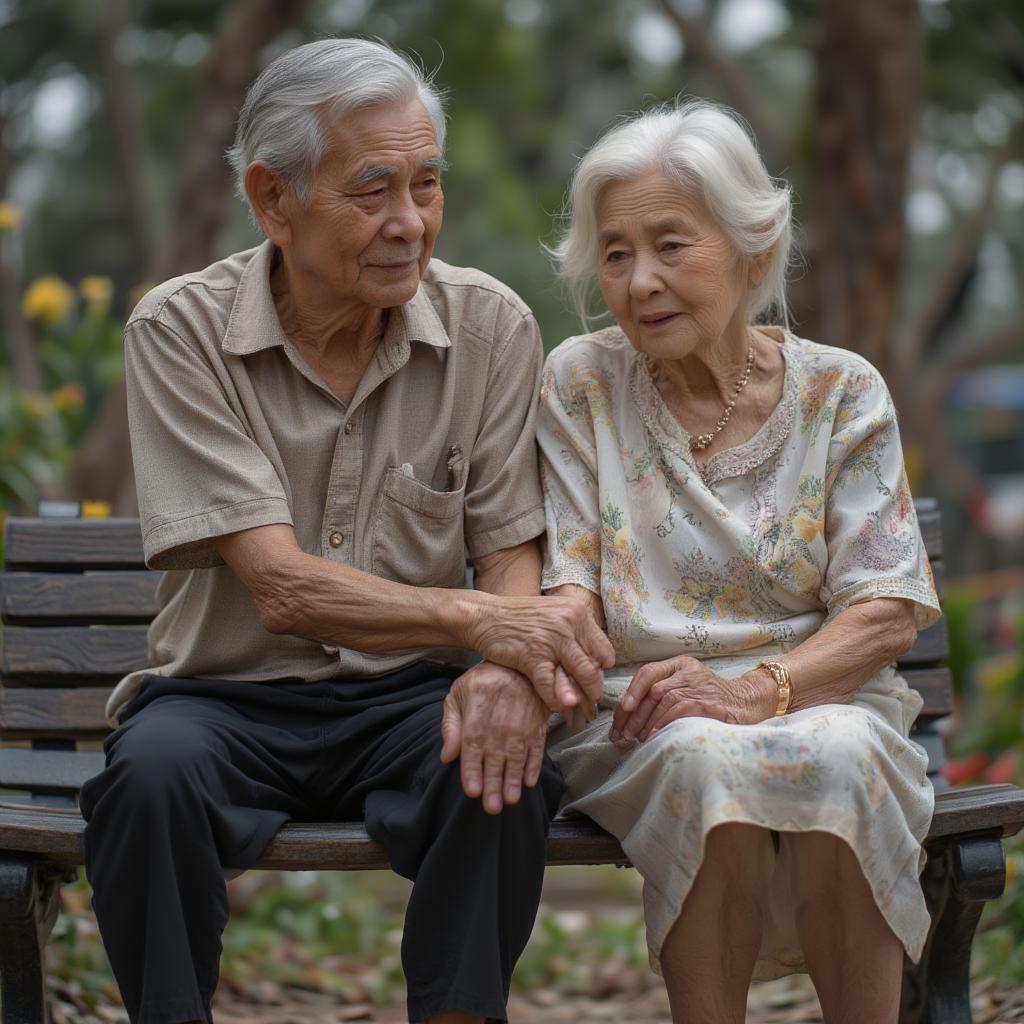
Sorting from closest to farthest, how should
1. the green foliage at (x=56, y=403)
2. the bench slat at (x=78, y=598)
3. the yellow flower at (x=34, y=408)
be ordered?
the bench slat at (x=78, y=598) < the green foliage at (x=56, y=403) < the yellow flower at (x=34, y=408)

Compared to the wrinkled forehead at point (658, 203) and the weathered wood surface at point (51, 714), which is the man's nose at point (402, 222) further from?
the weathered wood surface at point (51, 714)

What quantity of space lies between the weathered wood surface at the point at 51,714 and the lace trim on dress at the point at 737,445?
1.38 m

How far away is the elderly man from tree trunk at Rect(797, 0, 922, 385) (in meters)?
4.58

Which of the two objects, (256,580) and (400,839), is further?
(256,580)

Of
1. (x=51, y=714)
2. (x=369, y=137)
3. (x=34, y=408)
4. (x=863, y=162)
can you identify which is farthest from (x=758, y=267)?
(x=863, y=162)

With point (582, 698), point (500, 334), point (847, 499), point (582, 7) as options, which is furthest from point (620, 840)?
point (582, 7)

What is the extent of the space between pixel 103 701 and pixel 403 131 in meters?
1.47

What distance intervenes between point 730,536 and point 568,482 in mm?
340

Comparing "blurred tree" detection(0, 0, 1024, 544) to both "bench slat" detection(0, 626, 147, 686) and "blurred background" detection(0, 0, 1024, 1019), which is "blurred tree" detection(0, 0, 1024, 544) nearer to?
"blurred background" detection(0, 0, 1024, 1019)

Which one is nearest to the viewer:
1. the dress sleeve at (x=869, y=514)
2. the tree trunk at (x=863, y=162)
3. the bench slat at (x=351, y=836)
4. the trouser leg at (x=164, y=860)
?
the trouser leg at (x=164, y=860)

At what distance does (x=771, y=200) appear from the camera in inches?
A: 120

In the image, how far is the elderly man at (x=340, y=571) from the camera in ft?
8.59

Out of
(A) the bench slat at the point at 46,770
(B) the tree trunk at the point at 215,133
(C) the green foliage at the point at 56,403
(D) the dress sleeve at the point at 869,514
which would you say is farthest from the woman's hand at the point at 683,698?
(B) the tree trunk at the point at 215,133

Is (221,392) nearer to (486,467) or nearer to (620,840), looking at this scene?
(486,467)
